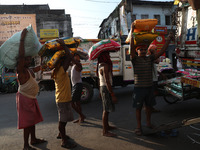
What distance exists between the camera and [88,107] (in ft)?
19.5

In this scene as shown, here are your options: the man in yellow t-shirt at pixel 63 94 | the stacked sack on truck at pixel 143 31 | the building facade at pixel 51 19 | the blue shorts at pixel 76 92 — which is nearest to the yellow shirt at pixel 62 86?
the man in yellow t-shirt at pixel 63 94

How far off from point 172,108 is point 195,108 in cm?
62

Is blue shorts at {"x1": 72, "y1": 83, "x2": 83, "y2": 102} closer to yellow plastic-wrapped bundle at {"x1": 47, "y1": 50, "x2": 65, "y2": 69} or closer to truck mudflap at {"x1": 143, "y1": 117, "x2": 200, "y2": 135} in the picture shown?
yellow plastic-wrapped bundle at {"x1": 47, "y1": 50, "x2": 65, "y2": 69}

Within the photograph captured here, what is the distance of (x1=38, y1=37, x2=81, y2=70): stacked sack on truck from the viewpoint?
303 cm

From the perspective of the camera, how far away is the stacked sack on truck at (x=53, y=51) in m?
3.03

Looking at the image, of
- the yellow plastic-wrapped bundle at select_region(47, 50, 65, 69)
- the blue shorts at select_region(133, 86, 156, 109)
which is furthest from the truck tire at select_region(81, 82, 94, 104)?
the yellow plastic-wrapped bundle at select_region(47, 50, 65, 69)

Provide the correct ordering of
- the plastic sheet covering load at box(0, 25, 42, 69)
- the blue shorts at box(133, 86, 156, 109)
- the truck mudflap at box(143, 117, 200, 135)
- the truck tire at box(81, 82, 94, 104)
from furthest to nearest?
the truck tire at box(81, 82, 94, 104) → the blue shorts at box(133, 86, 156, 109) → the plastic sheet covering load at box(0, 25, 42, 69) → the truck mudflap at box(143, 117, 200, 135)

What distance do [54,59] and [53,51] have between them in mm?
291

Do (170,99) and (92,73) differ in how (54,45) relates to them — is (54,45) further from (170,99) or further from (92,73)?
(170,99)

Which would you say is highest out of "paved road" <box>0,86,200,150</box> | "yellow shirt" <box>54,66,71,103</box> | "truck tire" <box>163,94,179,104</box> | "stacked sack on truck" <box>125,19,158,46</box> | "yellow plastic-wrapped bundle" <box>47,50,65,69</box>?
"stacked sack on truck" <box>125,19,158,46</box>

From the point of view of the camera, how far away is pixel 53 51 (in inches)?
127

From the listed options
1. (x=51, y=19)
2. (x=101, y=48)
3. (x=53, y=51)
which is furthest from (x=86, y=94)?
(x=51, y=19)

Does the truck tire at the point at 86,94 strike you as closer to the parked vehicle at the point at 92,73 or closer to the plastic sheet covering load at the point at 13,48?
the parked vehicle at the point at 92,73

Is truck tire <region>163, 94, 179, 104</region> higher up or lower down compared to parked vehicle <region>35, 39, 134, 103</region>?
lower down
